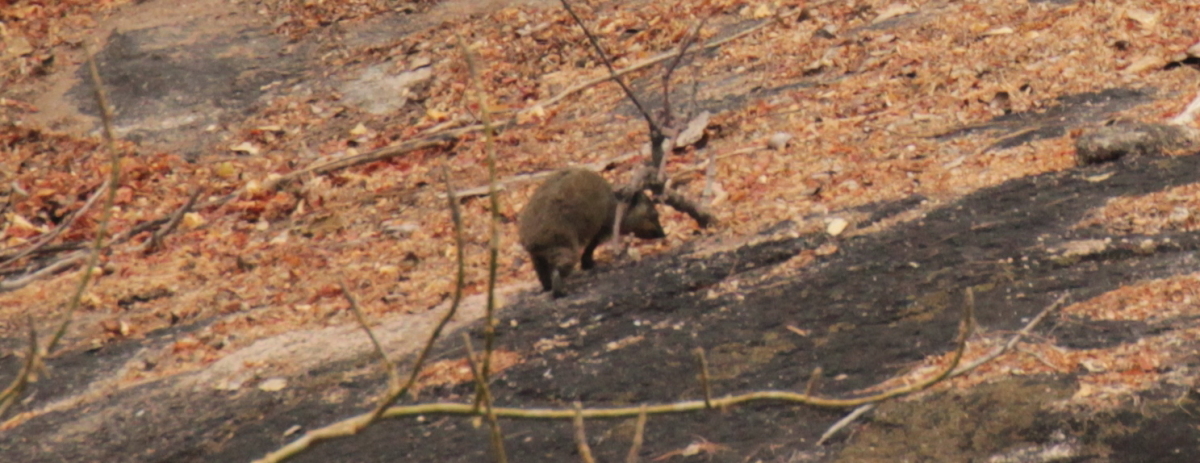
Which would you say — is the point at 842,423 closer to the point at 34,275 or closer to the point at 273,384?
the point at 34,275

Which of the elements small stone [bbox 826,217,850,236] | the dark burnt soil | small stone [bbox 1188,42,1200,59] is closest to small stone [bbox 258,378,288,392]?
the dark burnt soil

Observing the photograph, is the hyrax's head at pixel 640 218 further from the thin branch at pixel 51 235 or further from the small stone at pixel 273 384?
the thin branch at pixel 51 235

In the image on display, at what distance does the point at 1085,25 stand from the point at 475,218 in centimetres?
420

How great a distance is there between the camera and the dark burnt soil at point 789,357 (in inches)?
145

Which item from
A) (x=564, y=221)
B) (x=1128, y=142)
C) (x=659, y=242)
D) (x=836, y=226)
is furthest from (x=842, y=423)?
(x=1128, y=142)

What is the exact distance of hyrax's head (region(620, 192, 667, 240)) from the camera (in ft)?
19.4

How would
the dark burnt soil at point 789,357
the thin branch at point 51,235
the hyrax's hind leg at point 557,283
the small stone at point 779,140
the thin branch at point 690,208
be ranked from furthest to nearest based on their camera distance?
1. the small stone at point 779,140
2. the thin branch at point 690,208
3. the hyrax's hind leg at point 557,283
4. the dark burnt soil at point 789,357
5. the thin branch at point 51,235

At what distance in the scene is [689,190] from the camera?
7.18 metres

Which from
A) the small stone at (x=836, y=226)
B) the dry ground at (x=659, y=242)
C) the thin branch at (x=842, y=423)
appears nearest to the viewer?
the thin branch at (x=842, y=423)

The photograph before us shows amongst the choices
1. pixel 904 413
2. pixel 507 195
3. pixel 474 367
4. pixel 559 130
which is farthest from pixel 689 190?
pixel 474 367

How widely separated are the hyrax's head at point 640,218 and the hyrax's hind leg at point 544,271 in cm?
44

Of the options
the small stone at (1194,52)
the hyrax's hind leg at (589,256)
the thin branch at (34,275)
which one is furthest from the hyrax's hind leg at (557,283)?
the small stone at (1194,52)

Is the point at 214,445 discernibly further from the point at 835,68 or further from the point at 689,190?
the point at 835,68

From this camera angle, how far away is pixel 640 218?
594cm
